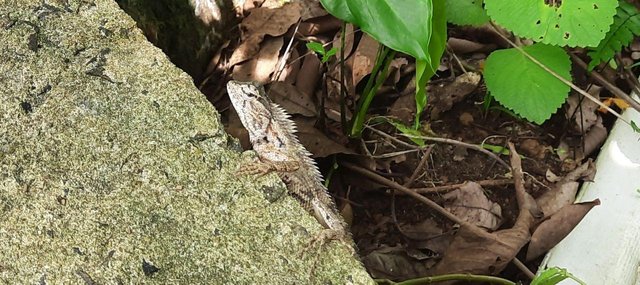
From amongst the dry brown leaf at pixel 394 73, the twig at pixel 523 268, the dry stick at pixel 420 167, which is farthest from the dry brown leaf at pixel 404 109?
the twig at pixel 523 268

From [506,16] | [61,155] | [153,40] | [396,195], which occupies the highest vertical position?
[506,16]

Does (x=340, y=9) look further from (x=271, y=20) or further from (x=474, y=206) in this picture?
(x=271, y=20)

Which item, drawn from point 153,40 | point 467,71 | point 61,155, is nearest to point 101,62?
point 61,155

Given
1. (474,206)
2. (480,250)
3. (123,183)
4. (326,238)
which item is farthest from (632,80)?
(123,183)

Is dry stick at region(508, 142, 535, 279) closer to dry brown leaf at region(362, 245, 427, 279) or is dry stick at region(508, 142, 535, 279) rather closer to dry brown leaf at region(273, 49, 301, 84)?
dry brown leaf at region(362, 245, 427, 279)

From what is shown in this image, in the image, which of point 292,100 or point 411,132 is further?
point 292,100

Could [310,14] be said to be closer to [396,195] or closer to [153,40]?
[153,40]
